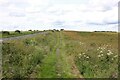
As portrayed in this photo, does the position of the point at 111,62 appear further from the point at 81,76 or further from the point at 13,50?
the point at 13,50

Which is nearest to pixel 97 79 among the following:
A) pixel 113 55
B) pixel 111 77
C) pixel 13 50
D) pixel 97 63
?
pixel 111 77

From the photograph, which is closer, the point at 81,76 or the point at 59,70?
the point at 81,76

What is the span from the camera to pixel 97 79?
1617 cm

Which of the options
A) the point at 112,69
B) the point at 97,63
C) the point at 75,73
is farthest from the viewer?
the point at 97,63

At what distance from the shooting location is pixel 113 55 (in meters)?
20.8

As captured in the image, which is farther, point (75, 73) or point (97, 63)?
point (97, 63)

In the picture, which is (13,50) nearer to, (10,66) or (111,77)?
(10,66)

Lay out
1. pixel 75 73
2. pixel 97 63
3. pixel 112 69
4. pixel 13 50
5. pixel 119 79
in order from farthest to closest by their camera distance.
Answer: pixel 13 50 < pixel 97 63 < pixel 75 73 < pixel 112 69 < pixel 119 79

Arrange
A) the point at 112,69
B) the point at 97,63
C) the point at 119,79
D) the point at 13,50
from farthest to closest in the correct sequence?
the point at 13,50
the point at 97,63
the point at 112,69
the point at 119,79

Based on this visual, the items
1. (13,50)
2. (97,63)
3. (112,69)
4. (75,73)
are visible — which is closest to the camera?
(112,69)

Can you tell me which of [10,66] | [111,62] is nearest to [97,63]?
[111,62]

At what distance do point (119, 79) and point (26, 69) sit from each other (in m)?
5.28

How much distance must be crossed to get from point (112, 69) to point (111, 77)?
114cm

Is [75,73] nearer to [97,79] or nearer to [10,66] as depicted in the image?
[97,79]
